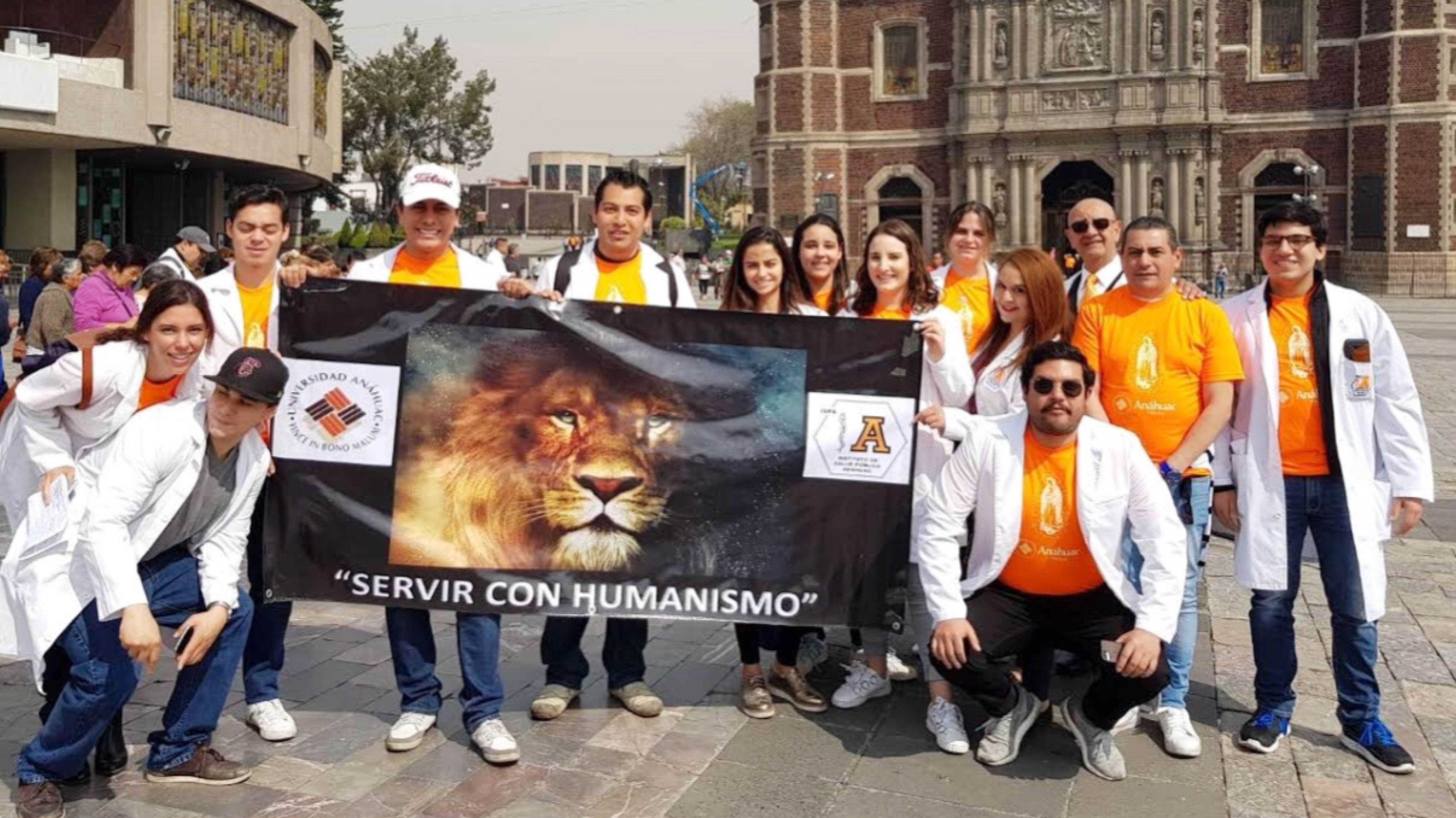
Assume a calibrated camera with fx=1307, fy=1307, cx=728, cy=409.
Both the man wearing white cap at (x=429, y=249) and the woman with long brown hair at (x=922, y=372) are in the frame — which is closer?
the man wearing white cap at (x=429, y=249)

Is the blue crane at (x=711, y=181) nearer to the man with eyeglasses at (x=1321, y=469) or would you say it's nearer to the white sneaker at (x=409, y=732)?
the man with eyeglasses at (x=1321, y=469)

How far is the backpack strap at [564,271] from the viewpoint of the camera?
4934 millimetres

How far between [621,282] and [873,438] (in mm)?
1126

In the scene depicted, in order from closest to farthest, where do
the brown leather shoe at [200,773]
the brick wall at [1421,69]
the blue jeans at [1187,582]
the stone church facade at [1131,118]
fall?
the brown leather shoe at [200,773], the blue jeans at [1187,582], the brick wall at [1421,69], the stone church facade at [1131,118]

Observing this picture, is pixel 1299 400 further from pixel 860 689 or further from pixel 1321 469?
pixel 860 689

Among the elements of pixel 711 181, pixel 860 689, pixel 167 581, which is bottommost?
pixel 860 689

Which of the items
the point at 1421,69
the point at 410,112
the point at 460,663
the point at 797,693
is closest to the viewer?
the point at 460,663

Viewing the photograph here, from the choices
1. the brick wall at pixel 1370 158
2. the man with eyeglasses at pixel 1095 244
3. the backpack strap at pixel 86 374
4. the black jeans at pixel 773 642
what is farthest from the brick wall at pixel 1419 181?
the backpack strap at pixel 86 374

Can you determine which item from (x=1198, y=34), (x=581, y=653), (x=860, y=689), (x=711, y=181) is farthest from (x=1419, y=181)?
(x=711, y=181)

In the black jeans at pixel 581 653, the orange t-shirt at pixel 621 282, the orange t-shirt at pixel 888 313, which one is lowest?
the black jeans at pixel 581 653

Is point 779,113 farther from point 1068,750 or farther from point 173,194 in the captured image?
point 1068,750

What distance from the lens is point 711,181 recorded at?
283 feet

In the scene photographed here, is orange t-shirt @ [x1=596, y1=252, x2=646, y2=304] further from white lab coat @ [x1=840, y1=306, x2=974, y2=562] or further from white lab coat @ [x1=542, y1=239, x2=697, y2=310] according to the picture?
white lab coat @ [x1=840, y1=306, x2=974, y2=562]

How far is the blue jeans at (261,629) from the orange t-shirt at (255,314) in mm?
500
